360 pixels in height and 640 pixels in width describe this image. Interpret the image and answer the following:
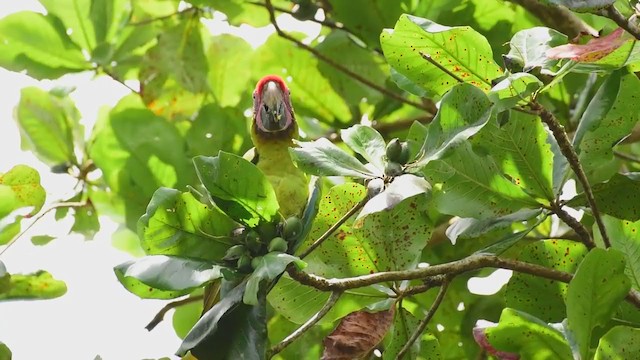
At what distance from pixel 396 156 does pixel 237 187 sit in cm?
18

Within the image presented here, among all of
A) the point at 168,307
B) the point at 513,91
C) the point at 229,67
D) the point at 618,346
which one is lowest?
the point at 168,307

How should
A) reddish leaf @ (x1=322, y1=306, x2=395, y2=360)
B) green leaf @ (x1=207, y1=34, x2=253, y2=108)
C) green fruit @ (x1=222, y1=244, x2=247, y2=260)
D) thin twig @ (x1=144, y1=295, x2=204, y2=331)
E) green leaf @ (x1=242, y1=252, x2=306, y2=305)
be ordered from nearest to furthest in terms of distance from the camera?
green leaf @ (x1=242, y1=252, x2=306, y2=305), green fruit @ (x1=222, y1=244, x2=247, y2=260), reddish leaf @ (x1=322, y1=306, x2=395, y2=360), thin twig @ (x1=144, y1=295, x2=204, y2=331), green leaf @ (x1=207, y1=34, x2=253, y2=108)

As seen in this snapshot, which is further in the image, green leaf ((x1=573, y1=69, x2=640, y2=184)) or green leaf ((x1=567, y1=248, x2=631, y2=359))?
green leaf ((x1=573, y1=69, x2=640, y2=184))

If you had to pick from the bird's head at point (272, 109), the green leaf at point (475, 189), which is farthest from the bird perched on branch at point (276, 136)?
the green leaf at point (475, 189)

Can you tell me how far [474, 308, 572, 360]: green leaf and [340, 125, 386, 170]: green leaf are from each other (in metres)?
0.22

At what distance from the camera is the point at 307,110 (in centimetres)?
190

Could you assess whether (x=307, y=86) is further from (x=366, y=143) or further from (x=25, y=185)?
(x=366, y=143)

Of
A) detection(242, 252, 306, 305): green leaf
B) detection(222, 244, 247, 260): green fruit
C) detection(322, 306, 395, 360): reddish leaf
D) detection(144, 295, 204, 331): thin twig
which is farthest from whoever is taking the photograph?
detection(144, 295, 204, 331): thin twig

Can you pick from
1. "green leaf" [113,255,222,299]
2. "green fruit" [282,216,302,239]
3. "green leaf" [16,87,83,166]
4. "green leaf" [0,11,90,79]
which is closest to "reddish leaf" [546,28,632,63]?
"green fruit" [282,216,302,239]

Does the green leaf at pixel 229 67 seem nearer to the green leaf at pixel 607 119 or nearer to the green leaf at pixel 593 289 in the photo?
the green leaf at pixel 607 119

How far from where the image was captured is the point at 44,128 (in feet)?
6.63

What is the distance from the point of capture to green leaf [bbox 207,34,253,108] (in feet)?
6.40

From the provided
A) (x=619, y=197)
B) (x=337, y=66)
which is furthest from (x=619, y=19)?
(x=337, y=66)

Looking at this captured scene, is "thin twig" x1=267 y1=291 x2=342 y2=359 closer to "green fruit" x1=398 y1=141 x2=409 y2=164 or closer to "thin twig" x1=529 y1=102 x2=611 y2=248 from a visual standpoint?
"green fruit" x1=398 y1=141 x2=409 y2=164
